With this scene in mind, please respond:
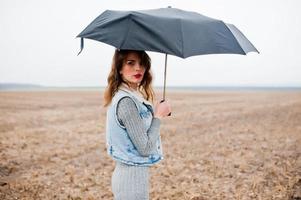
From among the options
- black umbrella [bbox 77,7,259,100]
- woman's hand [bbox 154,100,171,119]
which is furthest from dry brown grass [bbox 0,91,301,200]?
woman's hand [bbox 154,100,171,119]

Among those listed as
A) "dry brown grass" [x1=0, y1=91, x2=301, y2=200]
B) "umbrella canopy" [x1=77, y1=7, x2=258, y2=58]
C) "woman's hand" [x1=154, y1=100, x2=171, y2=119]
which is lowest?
"dry brown grass" [x1=0, y1=91, x2=301, y2=200]

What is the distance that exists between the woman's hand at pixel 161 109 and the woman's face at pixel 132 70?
241 millimetres

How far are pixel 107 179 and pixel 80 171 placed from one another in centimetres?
90

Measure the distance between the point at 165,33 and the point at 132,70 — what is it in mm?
383

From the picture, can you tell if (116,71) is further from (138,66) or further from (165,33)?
(165,33)

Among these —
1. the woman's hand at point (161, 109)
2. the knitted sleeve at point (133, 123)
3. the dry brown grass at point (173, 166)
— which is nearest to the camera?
the knitted sleeve at point (133, 123)

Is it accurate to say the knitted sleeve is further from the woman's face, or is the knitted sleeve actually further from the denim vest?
the woman's face

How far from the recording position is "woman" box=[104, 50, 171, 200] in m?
2.53

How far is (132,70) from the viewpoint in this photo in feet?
8.98

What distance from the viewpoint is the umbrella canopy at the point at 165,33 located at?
2.73 meters

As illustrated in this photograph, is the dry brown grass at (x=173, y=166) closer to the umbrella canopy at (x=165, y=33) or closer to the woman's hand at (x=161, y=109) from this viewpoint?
the umbrella canopy at (x=165, y=33)

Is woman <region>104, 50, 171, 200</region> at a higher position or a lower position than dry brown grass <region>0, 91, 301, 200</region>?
higher

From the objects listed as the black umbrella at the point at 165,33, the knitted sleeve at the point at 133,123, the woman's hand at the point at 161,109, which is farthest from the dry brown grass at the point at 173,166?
the knitted sleeve at the point at 133,123

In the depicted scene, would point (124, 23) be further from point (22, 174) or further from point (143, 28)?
point (22, 174)
